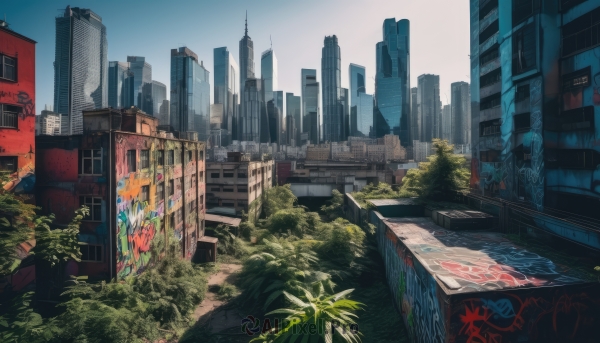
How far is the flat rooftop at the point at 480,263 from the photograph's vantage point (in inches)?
412

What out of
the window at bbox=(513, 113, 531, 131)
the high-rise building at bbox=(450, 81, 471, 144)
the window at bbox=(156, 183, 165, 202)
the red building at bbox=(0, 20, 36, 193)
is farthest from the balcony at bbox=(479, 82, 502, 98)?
the high-rise building at bbox=(450, 81, 471, 144)

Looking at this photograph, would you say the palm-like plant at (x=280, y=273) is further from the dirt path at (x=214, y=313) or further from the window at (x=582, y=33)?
the window at (x=582, y=33)

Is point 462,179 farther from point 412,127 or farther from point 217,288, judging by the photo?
point 412,127

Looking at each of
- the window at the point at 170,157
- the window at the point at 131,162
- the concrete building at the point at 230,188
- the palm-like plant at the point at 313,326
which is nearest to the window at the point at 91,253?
the window at the point at 131,162

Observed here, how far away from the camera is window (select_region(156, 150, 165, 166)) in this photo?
20.1m

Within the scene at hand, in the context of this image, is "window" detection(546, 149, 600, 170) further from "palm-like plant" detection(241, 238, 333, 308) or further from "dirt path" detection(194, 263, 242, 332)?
"dirt path" detection(194, 263, 242, 332)

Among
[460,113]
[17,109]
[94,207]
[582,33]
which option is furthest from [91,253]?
[460,113]

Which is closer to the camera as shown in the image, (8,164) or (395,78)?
(8,164)

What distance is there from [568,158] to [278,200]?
32341 mm

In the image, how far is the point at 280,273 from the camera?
17.5 meters

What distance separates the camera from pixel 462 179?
25.8m

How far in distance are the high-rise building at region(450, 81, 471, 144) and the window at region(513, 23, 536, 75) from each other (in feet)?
466

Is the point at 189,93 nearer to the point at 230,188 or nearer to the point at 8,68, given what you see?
the point at 230,188

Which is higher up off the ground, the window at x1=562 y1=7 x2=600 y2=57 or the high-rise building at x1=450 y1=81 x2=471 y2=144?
the high-rise building at x1=450 y1=81 x2=471 y2=144
